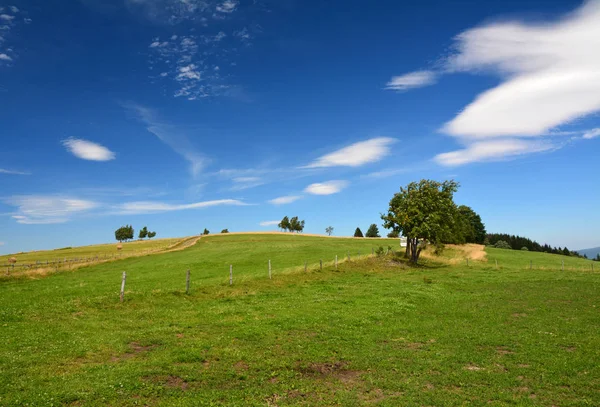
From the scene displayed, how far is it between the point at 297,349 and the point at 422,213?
51662 millimetres

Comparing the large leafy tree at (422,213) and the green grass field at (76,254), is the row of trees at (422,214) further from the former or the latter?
the green grass field at (76,254)

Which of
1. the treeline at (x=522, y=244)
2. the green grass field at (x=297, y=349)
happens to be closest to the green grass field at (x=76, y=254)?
the green grass field at (x=297, y=349)

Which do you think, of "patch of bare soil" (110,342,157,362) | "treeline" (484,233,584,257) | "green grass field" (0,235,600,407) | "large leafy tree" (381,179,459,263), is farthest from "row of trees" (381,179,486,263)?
"treeline" (484,233,584,257)

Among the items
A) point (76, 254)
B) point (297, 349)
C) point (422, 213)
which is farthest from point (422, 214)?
point (76, 254)

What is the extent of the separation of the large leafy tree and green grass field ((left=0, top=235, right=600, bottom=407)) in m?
31.2

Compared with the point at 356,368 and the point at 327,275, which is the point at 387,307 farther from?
the point at 327,275

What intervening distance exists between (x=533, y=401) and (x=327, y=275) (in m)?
32.6

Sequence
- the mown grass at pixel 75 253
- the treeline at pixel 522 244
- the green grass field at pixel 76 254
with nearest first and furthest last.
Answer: the green grass field at pixel 76 254 < the mown grass at pixel 75 253 < the treeline at pixel 522 244

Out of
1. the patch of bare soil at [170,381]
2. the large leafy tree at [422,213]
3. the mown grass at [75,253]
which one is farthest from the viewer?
the mown grass at [75,253]

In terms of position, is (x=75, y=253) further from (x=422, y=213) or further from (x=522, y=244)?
(x=522, y=244)

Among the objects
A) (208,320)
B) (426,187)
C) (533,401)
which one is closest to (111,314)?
(208,320)

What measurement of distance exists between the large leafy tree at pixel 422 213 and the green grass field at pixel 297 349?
102 ft

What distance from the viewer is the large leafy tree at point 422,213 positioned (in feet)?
207

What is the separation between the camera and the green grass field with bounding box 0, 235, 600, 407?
1183 centimetres
